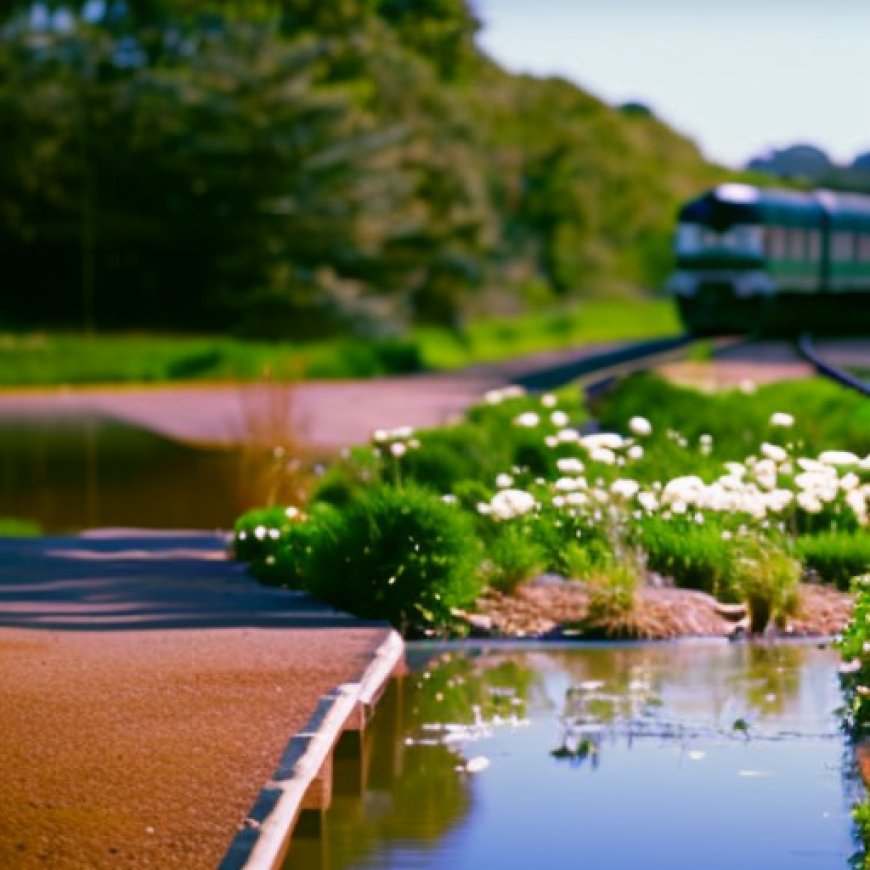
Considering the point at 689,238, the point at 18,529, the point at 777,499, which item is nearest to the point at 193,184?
the point at 689,238

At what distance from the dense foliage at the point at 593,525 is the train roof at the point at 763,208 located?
92.2ft

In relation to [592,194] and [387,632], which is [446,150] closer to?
[592,194]

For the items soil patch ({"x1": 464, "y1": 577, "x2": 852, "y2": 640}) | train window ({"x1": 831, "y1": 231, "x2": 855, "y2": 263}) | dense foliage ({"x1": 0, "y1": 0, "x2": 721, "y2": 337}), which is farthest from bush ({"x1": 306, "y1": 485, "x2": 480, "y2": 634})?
train window ({"x1": 831, "y1": 231, "x2": 855, "y2": 263})

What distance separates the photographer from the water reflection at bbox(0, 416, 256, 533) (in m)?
20.4

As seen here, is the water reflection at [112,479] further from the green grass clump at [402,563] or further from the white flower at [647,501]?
the green grass clump at [402,563]

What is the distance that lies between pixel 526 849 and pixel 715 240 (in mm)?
38802

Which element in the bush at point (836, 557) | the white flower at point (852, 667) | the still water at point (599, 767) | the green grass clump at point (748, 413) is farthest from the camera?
the green grass clump at point (748, 413)

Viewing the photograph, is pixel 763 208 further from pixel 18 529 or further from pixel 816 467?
pixel 816 467

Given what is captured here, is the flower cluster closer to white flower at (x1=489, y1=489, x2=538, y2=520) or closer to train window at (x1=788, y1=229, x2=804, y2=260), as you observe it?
white flower at (x1=489, y1=489, x2=538, y2=520)

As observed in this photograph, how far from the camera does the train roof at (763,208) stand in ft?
151

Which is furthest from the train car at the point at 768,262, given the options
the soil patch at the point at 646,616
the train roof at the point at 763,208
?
the soil patch at the point at 646,616

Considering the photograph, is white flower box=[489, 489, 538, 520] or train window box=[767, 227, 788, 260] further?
train window box=[767, 227, 788, 260]

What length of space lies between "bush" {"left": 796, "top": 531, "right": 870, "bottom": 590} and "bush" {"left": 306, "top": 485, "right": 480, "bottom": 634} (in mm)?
2424

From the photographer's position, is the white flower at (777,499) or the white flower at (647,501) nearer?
the white flower at (777,499)
